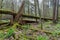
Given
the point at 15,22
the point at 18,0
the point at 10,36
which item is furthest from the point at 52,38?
the point at 18,0

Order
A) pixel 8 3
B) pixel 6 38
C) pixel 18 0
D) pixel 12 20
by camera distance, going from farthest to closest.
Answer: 1. pixel 18 0
2. pixel 8 3
3. pixel 12 20
4. pixel 6 38

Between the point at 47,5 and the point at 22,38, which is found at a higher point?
the point at 47,5

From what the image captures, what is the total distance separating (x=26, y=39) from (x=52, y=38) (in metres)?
1.50

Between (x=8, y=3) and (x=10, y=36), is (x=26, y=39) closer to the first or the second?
(x=10, y=36)

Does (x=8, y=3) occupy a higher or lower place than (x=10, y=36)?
higher

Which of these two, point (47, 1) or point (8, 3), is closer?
point (8, 3)

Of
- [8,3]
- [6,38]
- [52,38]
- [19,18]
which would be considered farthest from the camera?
[8,3]

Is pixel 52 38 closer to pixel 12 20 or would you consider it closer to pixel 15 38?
pixel 15 38

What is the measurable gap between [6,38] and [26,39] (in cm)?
93

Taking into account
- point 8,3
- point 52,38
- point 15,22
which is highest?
point 8,3

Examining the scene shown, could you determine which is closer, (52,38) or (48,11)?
(52,38)

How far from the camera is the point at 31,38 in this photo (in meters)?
6.05

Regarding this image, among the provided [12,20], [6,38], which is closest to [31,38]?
[6,38]

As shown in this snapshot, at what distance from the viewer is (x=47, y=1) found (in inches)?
1214
